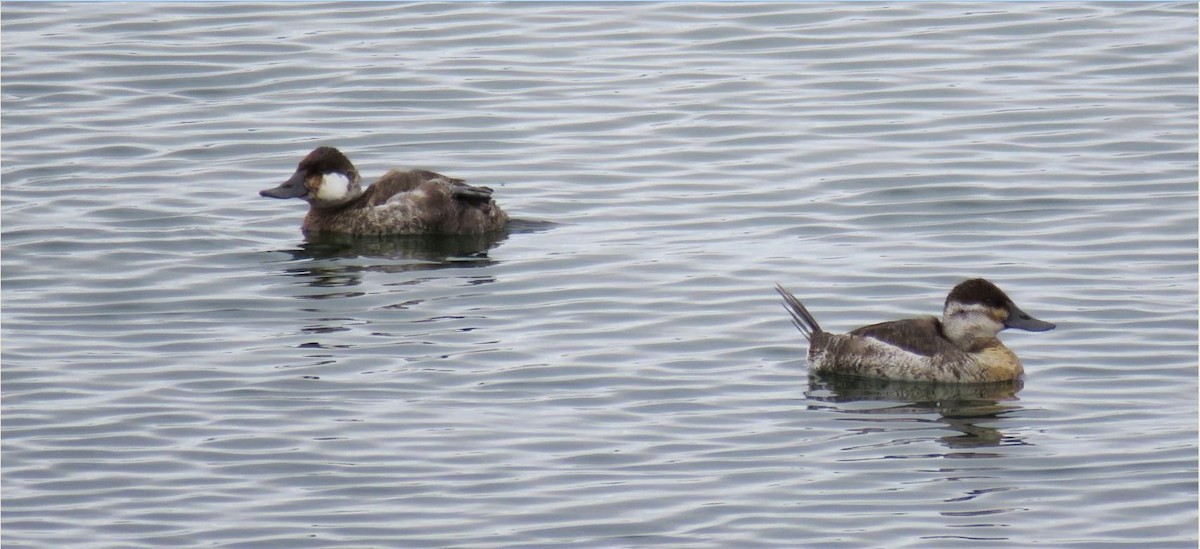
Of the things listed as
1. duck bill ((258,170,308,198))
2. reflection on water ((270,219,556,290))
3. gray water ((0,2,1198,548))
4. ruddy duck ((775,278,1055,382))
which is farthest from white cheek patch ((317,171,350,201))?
ruddy duck ((775,278,1055,382))

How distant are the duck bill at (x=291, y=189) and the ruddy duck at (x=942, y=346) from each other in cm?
519

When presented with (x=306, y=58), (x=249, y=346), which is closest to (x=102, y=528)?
(x=249, y=346)

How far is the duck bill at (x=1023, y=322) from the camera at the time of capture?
10711 millimetres

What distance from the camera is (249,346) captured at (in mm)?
11172

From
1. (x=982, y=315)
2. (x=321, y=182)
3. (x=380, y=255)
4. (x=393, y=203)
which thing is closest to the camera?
(x=982, y=315)

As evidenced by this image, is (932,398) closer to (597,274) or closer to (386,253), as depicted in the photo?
(597,274)

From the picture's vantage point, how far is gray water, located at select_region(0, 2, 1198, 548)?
8.62 m

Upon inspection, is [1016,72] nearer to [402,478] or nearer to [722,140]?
[722,140]

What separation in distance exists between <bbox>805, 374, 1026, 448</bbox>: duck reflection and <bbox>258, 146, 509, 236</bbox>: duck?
13.8ft

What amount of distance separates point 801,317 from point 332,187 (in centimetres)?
470

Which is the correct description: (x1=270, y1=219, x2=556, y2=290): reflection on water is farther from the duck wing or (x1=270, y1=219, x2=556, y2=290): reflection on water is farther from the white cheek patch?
the duck wing

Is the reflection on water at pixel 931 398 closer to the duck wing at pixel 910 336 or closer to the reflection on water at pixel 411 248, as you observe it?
the duck wing at pixel 910 336

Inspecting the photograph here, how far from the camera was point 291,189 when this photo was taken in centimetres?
1466

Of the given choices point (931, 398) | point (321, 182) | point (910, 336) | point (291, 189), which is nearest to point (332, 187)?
point (321, 182)
